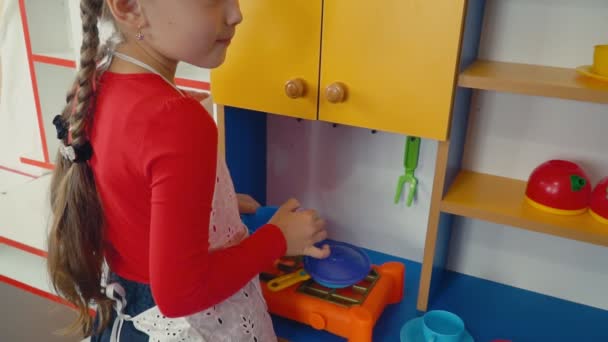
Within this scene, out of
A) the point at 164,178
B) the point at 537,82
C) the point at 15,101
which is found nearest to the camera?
the point at 164,178

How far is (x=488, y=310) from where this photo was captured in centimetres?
94

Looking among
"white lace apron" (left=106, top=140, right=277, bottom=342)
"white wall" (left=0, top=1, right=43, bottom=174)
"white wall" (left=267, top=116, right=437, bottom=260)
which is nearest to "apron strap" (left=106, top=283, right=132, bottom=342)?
"white lace apron" (left=106, top=140, right=277, bottom=342)

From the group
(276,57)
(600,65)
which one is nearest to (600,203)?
(600,65)

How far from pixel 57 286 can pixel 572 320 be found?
0.90m

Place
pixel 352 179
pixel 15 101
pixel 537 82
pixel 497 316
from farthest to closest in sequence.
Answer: pixel 15 101, pixel 352 179, pixel 497 316, pixel 537 82

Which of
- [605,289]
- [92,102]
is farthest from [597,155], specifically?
[92,102]

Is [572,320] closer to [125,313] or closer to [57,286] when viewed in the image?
[125,313]

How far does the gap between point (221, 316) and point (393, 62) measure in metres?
0.46

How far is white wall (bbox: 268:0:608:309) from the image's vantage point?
848 mm

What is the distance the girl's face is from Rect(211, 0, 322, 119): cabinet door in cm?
22

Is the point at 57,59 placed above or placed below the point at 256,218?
above

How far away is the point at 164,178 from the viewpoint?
1.73ft

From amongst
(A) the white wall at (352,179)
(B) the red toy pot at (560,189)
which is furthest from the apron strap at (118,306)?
(B) the red toy pot at (560,189)

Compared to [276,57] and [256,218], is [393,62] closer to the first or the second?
[276,57]
